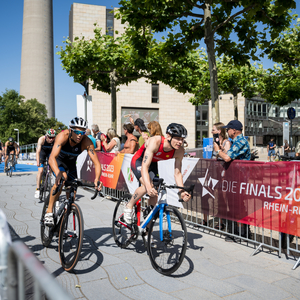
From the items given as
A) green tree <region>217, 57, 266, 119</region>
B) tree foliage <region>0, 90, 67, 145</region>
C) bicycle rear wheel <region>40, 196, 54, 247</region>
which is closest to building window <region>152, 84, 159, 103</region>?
green tree <region>217, 57, 266, 119</region>

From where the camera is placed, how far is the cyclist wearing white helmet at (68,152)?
13.9ft

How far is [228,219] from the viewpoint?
5.43 metres

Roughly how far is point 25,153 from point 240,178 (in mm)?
37924

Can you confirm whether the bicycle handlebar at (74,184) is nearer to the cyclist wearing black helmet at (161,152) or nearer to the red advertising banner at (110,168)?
the cyclist wearing black helmet at (161,152)

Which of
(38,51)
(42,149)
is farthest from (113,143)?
(38,51)

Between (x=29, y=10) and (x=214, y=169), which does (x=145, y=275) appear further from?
(x=29, y=10)

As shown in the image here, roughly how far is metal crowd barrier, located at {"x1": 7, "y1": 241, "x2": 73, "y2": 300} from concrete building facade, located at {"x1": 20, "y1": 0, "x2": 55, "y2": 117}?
136 metres

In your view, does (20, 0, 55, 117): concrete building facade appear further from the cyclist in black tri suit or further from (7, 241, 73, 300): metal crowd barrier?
(7, 241, 73, 300): metal crowd barrier

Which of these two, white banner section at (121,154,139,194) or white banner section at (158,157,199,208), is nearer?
white banner section at (158,157,199,208)

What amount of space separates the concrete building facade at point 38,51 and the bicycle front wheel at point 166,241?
13412 cm

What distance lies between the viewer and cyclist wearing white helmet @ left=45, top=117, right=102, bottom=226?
4.24 metres

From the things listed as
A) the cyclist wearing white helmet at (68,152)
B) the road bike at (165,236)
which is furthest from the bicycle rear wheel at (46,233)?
the road bike at (165,236)

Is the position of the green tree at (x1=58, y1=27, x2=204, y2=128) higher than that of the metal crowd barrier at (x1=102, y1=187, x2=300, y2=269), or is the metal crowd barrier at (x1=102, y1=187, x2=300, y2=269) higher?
the green tree at (x1=58, y1=27, x2=204, y2=128)

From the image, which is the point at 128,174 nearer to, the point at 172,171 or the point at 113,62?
the point at 172,171
